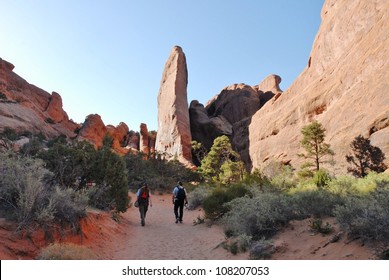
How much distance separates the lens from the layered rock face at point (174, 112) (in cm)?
4394

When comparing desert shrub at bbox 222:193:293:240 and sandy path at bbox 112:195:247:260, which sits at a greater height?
desert shrub at bbox 222:193:293:240

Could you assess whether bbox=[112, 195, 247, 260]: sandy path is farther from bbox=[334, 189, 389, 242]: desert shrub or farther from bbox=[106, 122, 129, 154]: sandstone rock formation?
bbox=[106, 122, 129, 154]: sandstone rock formation

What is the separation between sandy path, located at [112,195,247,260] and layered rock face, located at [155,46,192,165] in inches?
1134

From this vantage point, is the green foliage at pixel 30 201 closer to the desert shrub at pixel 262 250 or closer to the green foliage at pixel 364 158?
the desert shrub at pixel 262 250

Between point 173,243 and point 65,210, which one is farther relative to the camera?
point 173,243

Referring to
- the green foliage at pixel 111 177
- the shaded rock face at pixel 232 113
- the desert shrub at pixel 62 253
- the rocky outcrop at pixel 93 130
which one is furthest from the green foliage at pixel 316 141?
the rocky outcrop at pixel 93 130

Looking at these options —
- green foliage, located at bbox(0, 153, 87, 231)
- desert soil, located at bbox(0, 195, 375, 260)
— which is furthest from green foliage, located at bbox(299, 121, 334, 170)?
green foliage, located at bbox(0, 153, 87, 231)

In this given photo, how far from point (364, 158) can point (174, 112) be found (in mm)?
32087

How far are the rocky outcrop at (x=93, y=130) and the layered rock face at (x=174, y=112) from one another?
10.5 meters

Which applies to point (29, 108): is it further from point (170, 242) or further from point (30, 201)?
point (30, 201)

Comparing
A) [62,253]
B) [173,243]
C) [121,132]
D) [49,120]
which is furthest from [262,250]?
[121,132]

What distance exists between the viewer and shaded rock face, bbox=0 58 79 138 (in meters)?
35.6

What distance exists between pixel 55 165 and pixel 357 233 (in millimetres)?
10395

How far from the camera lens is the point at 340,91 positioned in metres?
23.6
